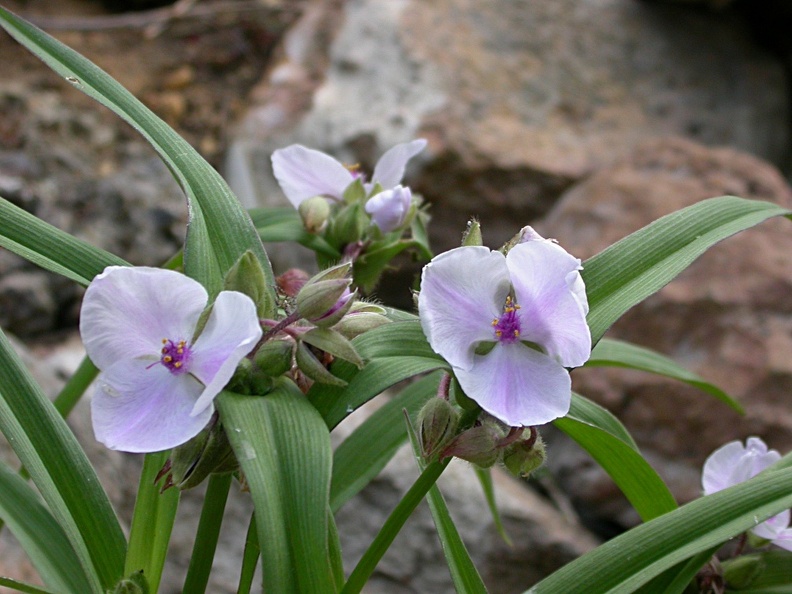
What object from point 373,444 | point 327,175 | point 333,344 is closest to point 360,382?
point 333,344

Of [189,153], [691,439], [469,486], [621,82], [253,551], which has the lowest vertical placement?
[253,551]

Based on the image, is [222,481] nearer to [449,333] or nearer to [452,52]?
[449,333]

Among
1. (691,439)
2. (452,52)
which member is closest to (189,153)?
(691,439)

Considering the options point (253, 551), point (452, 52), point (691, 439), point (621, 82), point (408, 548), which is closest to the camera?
point (253, 551)

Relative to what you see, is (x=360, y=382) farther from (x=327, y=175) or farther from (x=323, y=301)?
(x=327, y=175)

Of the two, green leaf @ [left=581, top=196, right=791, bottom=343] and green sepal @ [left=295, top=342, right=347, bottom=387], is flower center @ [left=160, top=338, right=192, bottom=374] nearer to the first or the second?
green sepal @ [left=295, top=342, right=347, bottom=387]

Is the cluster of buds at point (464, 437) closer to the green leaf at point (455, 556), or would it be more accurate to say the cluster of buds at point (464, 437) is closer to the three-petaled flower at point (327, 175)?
the green leaf at point (455, 556)

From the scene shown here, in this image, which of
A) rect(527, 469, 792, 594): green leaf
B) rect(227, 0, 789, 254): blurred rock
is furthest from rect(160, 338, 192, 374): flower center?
rect(227, 0, 789, 254): blurred rock
